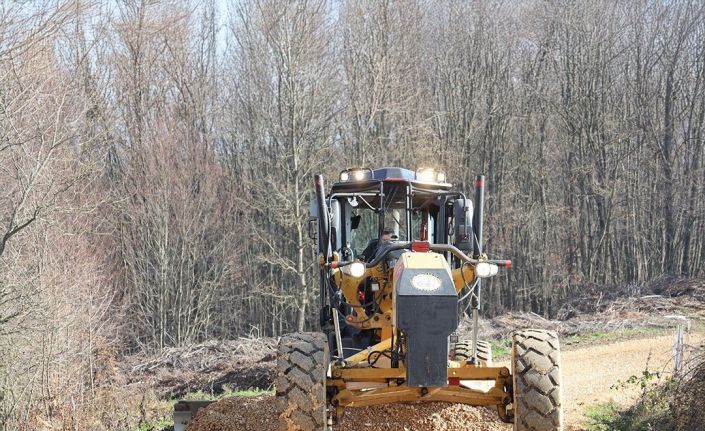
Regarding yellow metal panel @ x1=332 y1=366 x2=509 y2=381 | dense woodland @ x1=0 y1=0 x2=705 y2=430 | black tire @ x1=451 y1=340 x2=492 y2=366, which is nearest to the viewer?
yellow metal panel @ x1=332 y1=366 x2=509 y2=381

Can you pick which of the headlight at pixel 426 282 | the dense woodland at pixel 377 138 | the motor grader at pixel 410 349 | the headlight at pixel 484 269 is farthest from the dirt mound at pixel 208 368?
the headlight at pixel 426 282

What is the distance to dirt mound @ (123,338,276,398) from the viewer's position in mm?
13633

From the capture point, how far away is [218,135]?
1086 inches

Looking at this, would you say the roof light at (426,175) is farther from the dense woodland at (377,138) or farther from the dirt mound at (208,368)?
the dense woodland at (377,138)

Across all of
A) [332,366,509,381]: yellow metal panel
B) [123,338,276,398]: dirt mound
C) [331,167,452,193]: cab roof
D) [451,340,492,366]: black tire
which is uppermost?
[331,167,452,193]: cab roof

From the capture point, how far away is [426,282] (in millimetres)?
4734

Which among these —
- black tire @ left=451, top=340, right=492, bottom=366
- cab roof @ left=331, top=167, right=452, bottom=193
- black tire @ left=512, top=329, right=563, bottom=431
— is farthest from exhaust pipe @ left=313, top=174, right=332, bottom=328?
black tire @ left=512, top=329, right=563, bottom=431

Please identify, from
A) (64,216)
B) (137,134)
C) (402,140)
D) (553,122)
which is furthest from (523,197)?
(64,216)

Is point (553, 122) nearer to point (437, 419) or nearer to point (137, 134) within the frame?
point (137, 134)

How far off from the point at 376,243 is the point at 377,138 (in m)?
16.6

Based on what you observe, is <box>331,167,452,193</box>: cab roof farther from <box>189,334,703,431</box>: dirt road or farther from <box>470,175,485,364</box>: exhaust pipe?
<box>189,334,703,431</box>: dirt road

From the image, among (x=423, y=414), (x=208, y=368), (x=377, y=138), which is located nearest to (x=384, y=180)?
(x=423, y=414)

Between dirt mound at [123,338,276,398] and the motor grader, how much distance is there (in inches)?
279

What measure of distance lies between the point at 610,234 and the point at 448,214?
21312mm
